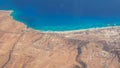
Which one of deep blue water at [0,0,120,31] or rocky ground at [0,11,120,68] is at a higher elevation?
deep blue water at [0,0,120,31]

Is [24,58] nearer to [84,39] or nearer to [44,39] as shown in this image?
[44,39]

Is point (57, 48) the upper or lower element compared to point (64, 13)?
lower

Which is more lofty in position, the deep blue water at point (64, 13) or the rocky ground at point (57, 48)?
the deep blue water at point (64, 13)

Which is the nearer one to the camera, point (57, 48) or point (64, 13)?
point (57, 48)

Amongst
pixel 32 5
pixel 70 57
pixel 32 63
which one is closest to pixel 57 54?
pixel 70 57

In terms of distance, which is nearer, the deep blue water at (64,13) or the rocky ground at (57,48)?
the rocky ground at (57,48)
